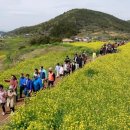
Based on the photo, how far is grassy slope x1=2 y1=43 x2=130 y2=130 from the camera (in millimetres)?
22062

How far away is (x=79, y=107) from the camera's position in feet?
83.3

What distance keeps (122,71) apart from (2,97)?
18.9 metres

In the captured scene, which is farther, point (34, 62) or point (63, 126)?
point (34, 62)

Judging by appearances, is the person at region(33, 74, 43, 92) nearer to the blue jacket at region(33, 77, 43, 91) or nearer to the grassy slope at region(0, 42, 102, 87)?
the blue jacket at region(33, 77, 43, 91)

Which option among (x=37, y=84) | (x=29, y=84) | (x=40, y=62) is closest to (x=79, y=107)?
(x=37, y=84)

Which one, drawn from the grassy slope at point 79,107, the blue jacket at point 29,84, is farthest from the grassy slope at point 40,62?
the grassy slope at point 79,107

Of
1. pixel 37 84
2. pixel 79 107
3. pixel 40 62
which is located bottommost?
pixel 40 62

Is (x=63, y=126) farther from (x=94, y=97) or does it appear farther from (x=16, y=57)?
(x=16, y=57)

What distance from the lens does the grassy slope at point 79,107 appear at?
72.4ft

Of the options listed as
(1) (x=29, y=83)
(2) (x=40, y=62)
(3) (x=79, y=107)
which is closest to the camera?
(3) (x=79, y=107)

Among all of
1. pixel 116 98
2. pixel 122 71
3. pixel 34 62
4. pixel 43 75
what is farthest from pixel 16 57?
pixel 116 98

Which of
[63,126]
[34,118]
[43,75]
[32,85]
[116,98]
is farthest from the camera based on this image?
[43,75]

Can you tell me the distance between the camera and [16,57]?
241ft

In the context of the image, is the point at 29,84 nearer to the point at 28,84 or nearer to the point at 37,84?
the point at 28,84
